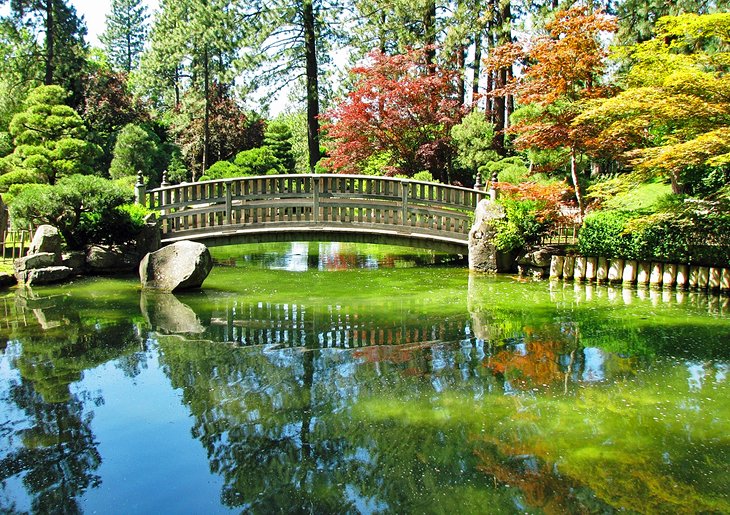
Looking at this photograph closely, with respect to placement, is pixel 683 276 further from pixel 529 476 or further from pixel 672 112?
pixel 529 476

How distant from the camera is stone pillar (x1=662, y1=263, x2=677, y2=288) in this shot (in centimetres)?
1027

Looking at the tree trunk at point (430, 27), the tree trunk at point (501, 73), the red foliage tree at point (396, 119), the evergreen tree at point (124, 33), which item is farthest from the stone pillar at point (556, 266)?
the evergreen tree at point (124, 33)

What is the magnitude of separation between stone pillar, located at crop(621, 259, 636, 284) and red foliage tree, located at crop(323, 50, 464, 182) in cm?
911

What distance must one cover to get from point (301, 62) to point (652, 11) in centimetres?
1188

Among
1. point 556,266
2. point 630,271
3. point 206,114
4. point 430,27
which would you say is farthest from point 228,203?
point 206,114

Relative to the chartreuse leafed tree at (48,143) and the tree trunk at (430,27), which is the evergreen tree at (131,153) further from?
the tree trunk at (430,27)

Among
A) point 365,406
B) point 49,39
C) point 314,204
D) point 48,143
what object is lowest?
point 365,406

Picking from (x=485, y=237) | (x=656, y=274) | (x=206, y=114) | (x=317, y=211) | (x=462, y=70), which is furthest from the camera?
(x=206, y=114)

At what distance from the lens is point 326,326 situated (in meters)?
7.72

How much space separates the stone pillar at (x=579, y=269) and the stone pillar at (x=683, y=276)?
60.5 inches

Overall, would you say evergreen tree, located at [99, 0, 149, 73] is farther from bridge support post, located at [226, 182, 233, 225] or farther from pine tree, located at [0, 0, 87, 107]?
bridge support post, located at [226, 182, 233, 225]

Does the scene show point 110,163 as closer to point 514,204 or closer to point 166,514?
point 514,204

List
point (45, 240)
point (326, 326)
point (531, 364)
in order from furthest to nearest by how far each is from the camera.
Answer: point (45, 240), point (326, 326), point (531, 364)

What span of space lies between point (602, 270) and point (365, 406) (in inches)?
290
